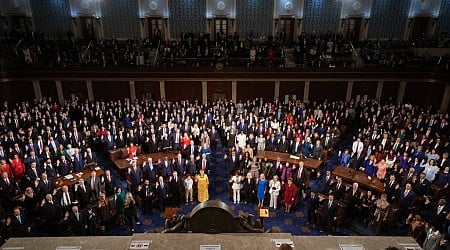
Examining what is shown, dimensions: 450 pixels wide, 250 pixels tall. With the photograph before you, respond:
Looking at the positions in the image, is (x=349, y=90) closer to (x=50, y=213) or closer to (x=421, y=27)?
(x=421, y=27)

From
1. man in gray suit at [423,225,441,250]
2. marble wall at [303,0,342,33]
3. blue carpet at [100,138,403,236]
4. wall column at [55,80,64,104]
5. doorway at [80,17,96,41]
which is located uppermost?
marble wall at [303,0,342,33]

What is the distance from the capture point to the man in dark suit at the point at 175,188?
10492mm

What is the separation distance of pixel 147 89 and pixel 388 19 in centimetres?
1778

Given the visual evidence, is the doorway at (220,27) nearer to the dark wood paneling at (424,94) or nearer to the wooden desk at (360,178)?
the dark wood paneling at (424,94)

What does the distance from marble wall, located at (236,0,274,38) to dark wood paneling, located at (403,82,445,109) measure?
10.3 meters

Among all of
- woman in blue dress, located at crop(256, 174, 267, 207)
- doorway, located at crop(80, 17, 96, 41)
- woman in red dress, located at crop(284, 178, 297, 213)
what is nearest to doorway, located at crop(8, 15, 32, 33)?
doorway, located at crop(80, 17, 96, 41)

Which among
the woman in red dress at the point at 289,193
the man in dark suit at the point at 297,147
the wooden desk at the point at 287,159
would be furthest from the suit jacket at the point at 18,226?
the man in dark suit at the point at 297,147

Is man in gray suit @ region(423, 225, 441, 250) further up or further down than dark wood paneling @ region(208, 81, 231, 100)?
further down

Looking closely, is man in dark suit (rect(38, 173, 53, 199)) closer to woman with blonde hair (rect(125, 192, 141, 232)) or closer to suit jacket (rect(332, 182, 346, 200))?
woman with blonde hair (rect(125, 192, 141, 232))

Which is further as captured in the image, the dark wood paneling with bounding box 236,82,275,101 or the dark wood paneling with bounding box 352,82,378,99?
the dark wood paneling with bounding box 236,82,275,101

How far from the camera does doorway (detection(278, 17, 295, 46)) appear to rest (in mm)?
23141

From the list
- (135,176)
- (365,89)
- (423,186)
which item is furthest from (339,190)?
(365,89)

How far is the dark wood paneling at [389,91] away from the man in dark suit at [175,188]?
16.1m

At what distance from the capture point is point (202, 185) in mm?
10711
